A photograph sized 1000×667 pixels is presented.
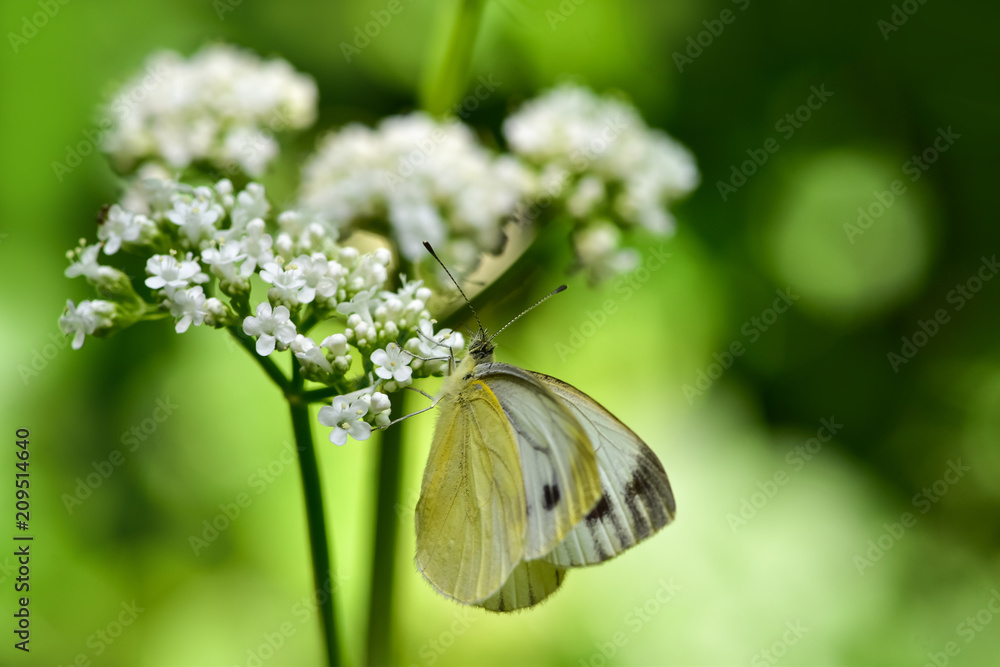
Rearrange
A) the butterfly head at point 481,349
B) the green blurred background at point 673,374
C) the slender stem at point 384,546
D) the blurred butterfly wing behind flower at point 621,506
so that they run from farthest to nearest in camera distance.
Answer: the green blurred background at point 673,374
the slender stem at point 384,546
the butterfly head at point 481,349
the blurred butterfly wing behind flower at point 621,506

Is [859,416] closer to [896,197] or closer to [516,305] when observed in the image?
[896,197]

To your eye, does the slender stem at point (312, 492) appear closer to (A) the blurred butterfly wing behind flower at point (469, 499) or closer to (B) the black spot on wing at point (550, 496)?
(A) the blurred butterfly wing behind flower at point (469, 499)

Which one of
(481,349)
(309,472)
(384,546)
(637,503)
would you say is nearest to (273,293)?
(309,472)

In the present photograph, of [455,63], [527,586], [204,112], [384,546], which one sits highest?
[455,63]

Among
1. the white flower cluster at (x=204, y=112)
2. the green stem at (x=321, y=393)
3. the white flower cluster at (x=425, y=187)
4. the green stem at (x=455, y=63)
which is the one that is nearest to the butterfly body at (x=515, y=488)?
the green stem at (x=321, y=393)

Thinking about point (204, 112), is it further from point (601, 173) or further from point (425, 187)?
point (601, 173)

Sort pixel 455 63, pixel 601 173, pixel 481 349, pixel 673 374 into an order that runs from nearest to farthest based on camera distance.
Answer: pixel 481 349 < pixel 455 63 < pixel 601 173 < pixel 673 374

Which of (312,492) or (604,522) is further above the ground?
(604,522)
